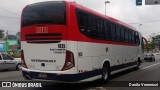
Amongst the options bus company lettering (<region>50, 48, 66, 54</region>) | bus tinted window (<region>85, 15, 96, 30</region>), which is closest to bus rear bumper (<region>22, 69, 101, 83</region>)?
bus company lettering (<region>50, 48, 66, 54</region>)

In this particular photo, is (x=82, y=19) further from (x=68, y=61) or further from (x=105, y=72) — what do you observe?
(x=105, y=72)

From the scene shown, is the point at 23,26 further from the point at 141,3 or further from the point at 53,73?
the point at 141,3

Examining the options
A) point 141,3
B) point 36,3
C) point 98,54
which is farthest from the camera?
point 141,3

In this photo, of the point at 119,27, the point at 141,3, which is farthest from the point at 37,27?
the point at 141,3

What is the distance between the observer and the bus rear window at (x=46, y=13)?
11.0 meters

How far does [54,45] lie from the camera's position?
10953 millimetres

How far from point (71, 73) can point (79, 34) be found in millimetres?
1592

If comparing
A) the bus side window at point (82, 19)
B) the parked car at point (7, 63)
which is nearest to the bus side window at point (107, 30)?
the bus side window at point (82, 19)

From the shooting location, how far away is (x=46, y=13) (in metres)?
11.2

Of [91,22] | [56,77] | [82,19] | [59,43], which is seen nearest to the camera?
[56,77]

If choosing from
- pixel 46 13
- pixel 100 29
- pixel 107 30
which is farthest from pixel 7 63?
pixel 46 13

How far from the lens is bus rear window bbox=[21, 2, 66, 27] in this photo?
10992 millimetres

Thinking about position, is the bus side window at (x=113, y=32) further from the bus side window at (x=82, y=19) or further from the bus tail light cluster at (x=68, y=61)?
the bus tail light cluster at (x=68, y=61)

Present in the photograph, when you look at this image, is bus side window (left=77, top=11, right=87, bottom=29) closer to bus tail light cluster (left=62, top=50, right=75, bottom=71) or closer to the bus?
the bus
